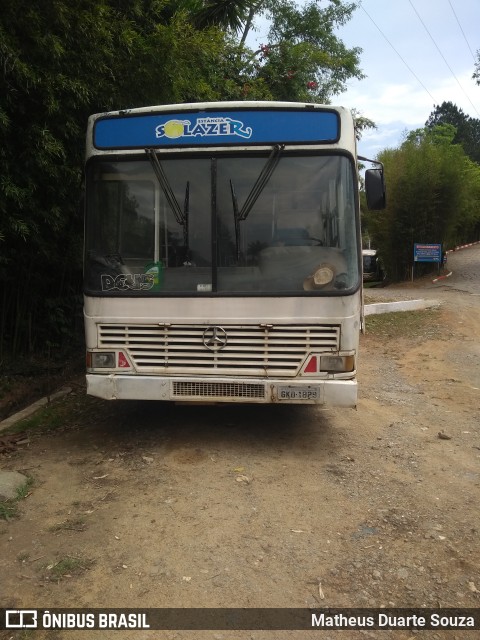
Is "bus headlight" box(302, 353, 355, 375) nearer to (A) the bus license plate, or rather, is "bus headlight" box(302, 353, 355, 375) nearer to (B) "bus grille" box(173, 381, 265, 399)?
(A) the bus license plate

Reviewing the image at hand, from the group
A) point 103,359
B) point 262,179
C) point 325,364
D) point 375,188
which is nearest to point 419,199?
point 375,188

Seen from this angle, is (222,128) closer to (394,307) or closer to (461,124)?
(394,307)

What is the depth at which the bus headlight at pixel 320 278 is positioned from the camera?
450cm

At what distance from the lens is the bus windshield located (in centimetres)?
455

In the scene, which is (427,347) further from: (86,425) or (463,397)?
(86,425)

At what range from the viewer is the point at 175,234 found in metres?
4.66

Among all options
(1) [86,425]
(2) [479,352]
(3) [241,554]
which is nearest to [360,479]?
(3) [241,554]

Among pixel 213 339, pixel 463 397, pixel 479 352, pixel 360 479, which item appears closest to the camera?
pixel 360 479

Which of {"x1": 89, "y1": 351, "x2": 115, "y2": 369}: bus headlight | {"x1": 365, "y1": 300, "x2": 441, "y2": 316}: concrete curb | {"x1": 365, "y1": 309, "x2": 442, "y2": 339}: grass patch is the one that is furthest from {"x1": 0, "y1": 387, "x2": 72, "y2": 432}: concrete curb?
{"x1": 365, "y1": 300, "x2": 441, "y2": 316}: concrete curb

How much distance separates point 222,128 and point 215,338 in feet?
5.77

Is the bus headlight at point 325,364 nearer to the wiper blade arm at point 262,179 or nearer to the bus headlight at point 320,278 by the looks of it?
the bus headlight at point 320,278

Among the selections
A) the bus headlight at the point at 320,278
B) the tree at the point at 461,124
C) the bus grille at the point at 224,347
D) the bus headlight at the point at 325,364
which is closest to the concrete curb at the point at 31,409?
the bus grille at the point at 224,347

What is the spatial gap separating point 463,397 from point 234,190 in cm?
413

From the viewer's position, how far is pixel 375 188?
206 inches
